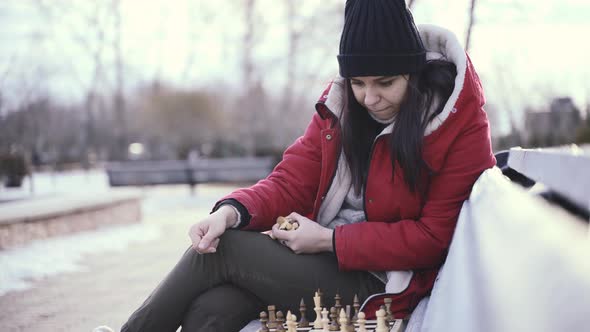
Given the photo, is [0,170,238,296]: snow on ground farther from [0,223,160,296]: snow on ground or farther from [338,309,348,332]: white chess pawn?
[338,309,348,332]: white chess pawn

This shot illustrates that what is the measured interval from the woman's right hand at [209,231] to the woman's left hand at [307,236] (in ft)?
0.60

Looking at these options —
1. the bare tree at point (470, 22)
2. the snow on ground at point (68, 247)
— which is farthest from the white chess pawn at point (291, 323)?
the snow on ground at point (68, 247)

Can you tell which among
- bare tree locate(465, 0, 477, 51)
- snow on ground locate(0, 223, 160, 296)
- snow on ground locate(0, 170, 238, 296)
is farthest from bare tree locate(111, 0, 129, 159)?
bare tree locate(465, 0, 477, 51)

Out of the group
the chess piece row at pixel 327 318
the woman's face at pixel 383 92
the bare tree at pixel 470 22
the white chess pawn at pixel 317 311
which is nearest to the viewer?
Answer: the chess piece row at pixel 327 318

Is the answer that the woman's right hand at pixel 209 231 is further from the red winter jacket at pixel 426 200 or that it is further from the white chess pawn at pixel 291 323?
the white chess pawn at pixel 291 323

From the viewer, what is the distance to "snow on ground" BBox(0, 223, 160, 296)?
6461 millimetres

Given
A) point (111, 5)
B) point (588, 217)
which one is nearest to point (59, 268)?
point (588, 217)

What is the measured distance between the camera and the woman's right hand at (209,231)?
97.8 inches

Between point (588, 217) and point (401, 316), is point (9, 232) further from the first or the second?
point (588, 217)

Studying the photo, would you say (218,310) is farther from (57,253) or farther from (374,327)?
(57,253)

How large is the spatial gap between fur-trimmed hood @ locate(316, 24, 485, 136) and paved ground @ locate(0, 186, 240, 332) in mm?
2299

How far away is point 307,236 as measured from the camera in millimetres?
2549

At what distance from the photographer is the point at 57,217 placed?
29.0ft

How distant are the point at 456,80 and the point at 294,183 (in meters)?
0.68
